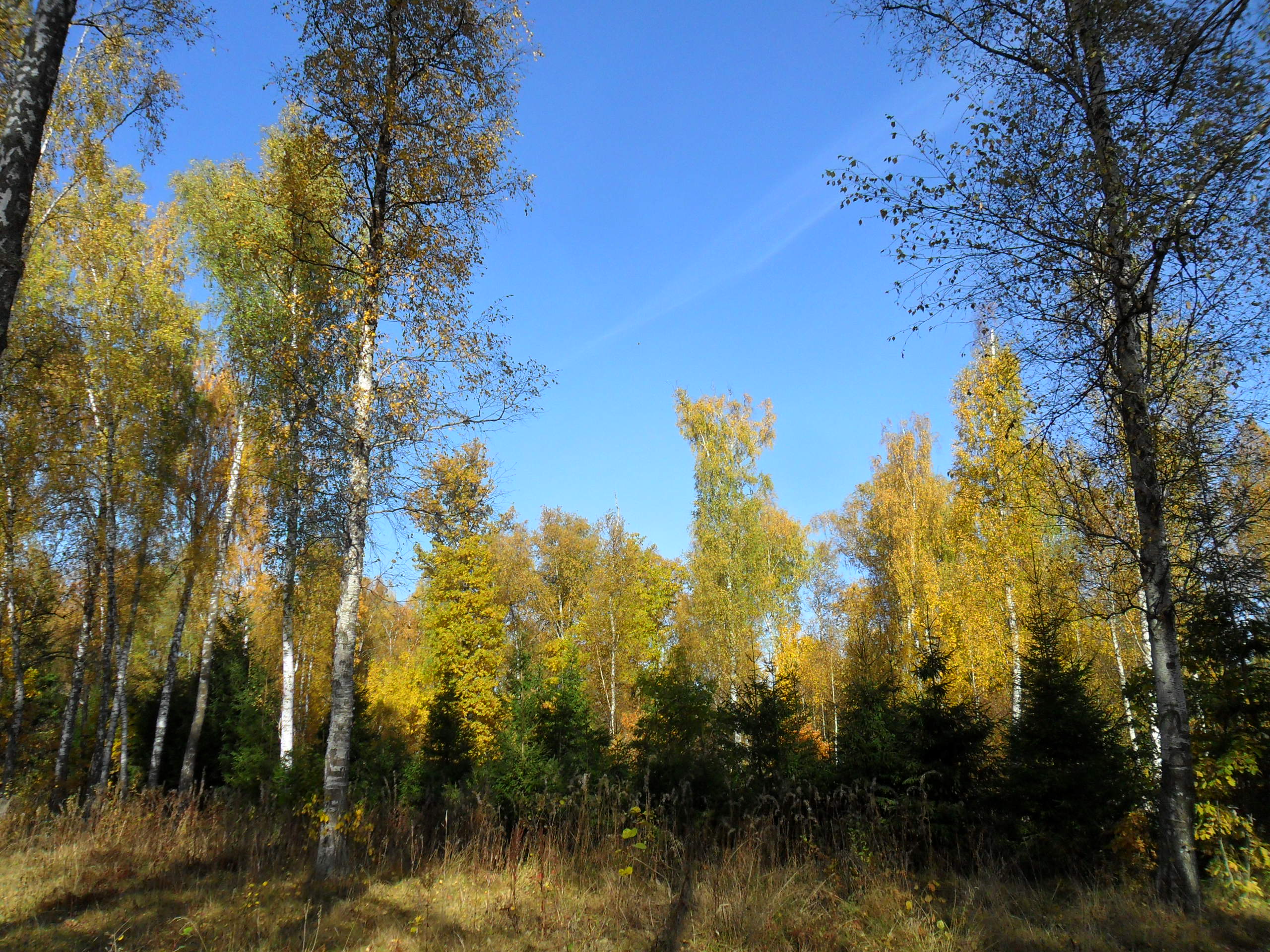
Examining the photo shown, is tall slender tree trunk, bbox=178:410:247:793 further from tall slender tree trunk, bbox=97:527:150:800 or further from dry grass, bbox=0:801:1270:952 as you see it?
dry grass, bbox=0:801:1270:952

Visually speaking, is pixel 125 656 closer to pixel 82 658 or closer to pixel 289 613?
pixel 82 658

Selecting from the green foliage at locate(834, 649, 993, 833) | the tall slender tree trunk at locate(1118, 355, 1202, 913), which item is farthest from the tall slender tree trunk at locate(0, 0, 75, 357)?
the green foliage at locate(834, 649, 993, 833)

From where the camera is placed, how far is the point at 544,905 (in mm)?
5043

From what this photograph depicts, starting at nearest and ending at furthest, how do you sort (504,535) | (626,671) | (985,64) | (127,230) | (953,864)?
(985,64)
(953,864)
(127,230)
(626,671)
(504,535)

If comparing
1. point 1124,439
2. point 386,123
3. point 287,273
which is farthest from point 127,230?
point 1124,439

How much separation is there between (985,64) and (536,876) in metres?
9.00

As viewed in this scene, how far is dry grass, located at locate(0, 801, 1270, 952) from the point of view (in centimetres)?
459

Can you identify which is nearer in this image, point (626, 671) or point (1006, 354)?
point (1006, 354)

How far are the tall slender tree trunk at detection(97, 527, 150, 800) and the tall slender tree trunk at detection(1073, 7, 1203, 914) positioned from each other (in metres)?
14.3

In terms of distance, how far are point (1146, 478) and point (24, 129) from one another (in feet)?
28.4

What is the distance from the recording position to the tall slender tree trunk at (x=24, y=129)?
3.94 metres

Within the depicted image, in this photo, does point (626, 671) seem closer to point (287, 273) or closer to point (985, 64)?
point (287, 273)

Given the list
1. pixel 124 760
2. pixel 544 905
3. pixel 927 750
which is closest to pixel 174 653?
pixel 124 760

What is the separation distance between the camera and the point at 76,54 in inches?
376
